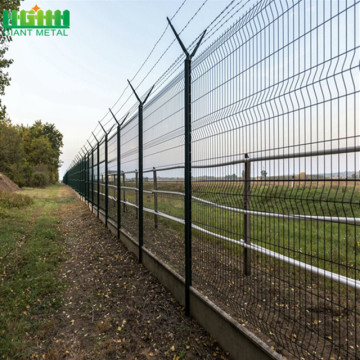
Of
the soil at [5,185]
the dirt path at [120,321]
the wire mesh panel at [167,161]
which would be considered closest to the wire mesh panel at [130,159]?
the wire mesh panel at [167,161]

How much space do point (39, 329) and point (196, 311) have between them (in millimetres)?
1557

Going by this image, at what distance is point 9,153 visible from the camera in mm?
25953

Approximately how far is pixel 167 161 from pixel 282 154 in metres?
2.03

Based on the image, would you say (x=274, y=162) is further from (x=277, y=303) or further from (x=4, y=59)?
(x=4, y=59)

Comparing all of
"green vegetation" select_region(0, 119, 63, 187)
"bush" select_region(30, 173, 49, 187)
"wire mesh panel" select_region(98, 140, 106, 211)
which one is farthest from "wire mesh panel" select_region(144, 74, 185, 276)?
"bush" select_region(30, 173, 49, 187)

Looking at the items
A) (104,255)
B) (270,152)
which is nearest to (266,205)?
(270,152)

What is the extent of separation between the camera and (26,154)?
38.0 metres

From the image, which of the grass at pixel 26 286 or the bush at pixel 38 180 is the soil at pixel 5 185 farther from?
the grass at pixel 26 286

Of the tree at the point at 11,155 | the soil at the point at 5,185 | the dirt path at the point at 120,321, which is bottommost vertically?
the dirt path at the point at 120,321

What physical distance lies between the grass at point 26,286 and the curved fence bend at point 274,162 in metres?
1.53

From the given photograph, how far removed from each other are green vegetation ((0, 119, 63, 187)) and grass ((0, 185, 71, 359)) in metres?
6.56

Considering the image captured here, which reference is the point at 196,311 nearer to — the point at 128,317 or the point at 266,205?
the point at 128,317

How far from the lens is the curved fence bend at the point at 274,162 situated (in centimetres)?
130

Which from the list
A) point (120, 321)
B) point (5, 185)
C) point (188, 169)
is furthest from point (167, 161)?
point (5, 185)
